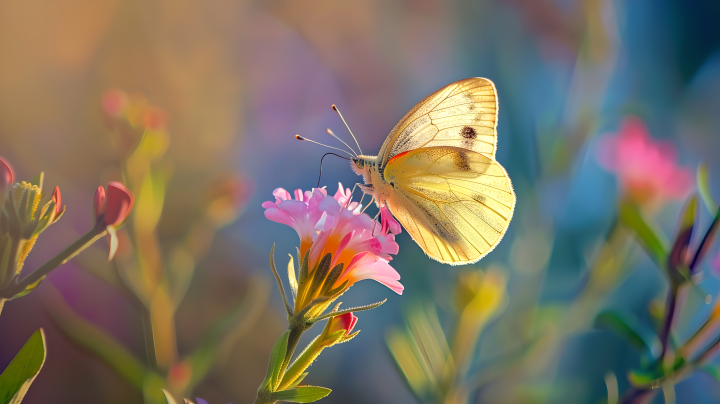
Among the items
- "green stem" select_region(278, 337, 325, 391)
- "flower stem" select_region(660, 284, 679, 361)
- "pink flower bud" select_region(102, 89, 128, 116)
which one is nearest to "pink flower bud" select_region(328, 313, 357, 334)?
"green stem" select_region(278, 337, 325, 391)

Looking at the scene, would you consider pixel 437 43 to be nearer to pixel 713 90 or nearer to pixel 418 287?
pixel 418 287

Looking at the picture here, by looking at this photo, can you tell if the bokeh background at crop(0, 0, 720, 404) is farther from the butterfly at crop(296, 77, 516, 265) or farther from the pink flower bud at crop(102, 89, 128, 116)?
the butterfly at crop(296, 77, 516, 265)

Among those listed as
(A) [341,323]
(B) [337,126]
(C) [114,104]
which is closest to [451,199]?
(A) [341,323]

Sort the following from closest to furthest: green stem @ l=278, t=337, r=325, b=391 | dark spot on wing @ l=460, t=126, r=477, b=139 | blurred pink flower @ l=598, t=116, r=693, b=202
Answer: green stem @ l=278, t=337, r=325, b=391
dark spot on wing @ l=460, t=126, r=477, b=139
blurred pink flower @ l=598, t=116, r=693, b=202

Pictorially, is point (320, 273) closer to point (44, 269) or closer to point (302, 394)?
point (302, 394)

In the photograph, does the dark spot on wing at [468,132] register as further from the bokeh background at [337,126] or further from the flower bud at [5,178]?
the flower bud at [5,178]

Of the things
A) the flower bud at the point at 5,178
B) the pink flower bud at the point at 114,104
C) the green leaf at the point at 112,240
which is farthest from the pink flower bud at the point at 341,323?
the pink flower bud at the point at 114,104

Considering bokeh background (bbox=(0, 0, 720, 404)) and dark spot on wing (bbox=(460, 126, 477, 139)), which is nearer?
dark spot on wing (bbox=(460, 126, 477, 139))
